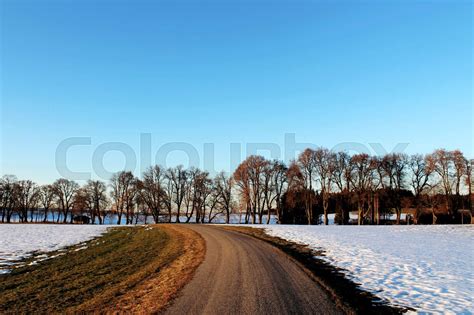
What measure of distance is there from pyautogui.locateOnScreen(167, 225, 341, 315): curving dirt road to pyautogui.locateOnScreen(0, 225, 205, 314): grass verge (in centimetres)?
66

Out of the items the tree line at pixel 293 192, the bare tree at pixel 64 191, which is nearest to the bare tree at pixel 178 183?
the tree line at pixel 293 192

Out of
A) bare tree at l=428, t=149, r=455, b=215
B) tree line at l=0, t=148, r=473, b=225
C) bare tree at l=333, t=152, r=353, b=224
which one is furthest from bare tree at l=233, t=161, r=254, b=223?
bare tree at l=428, t=149, r=455, b=215

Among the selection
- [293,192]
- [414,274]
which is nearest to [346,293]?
A: [414,274]

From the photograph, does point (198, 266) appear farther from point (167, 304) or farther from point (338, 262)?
point (338, 262)

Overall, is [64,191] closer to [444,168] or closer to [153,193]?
[153,193]

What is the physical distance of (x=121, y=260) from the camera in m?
15.4

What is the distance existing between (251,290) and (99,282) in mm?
5685

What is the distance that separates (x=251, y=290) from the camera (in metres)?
8.96

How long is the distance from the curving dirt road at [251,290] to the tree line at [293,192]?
40711 mm

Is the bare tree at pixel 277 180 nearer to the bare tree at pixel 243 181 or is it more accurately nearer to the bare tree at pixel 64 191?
the bare tree at pixel 243 181

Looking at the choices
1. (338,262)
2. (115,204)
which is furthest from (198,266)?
(115,204)

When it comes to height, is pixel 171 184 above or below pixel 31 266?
above

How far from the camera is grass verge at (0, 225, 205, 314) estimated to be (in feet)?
26.4

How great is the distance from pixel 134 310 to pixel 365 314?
5.85 m
